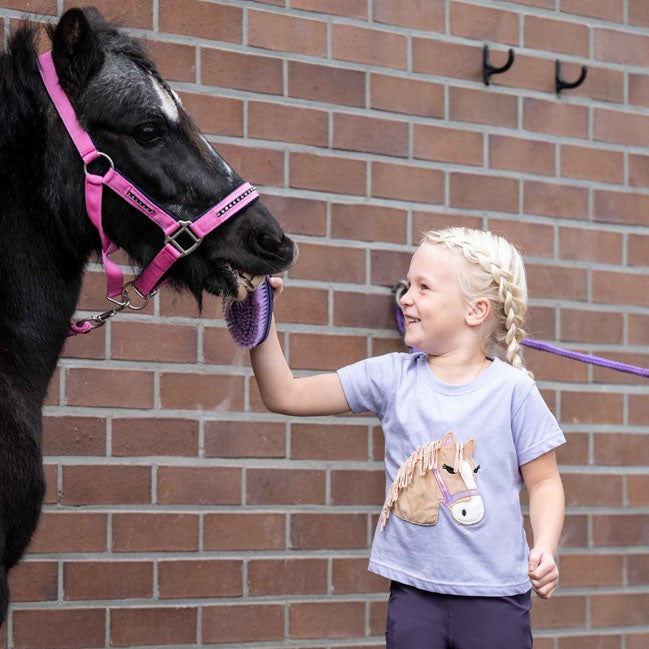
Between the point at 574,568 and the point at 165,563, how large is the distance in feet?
5.15

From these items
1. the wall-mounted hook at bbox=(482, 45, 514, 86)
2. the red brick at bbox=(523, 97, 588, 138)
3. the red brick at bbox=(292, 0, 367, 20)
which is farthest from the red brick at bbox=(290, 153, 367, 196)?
the red brick at bbox=(523, 97, 588, 138)

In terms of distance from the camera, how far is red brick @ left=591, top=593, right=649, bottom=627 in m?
4.30

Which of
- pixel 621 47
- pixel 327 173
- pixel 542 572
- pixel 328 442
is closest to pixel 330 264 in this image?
pixel 327 173

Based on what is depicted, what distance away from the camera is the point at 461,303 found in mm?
2852

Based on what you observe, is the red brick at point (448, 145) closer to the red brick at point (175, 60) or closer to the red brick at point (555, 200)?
the red brick at point (555, 200)

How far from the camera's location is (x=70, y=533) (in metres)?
3.53

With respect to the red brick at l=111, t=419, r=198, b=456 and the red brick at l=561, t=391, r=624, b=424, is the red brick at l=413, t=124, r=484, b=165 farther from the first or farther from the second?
the red brick at l=111, t=419, r=198, b=456

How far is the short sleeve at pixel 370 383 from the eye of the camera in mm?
2943

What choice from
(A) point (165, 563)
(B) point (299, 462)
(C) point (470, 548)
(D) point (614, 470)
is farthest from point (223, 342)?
(D) point (614, 470)

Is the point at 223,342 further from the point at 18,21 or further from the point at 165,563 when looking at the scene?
the point at 18,21

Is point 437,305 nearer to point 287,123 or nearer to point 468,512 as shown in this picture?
point 468,512

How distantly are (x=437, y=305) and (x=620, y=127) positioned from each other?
2.04 m

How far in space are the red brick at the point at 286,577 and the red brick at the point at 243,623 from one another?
5cm

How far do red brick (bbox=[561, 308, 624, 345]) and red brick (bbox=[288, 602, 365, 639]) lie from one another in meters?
1.29
